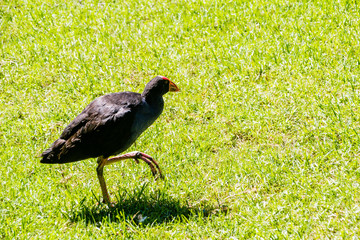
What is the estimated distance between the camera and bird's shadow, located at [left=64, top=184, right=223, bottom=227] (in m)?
5.16

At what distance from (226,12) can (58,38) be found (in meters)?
2.68

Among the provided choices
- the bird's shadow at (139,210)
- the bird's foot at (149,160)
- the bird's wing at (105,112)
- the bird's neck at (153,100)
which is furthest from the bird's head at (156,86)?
the bird's shadow at (139,210)

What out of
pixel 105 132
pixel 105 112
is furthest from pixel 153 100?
pixel 105 132

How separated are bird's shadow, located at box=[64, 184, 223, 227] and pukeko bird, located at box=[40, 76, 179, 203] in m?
0.16

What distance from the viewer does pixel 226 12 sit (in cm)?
830

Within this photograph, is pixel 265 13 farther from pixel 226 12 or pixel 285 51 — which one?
pixel 285 51

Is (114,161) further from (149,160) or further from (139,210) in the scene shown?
(139,210)

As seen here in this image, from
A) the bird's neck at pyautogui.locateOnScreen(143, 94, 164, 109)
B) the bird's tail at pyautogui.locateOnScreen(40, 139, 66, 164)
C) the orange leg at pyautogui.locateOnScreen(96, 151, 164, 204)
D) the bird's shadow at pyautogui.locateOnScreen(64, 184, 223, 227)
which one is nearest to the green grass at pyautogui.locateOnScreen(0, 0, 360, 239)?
the bird's shadow at pyautogui.locateOnScreen(64, 184, 223, 227)

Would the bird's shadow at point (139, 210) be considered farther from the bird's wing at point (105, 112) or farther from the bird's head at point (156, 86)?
the bird's head at point (156, 86)

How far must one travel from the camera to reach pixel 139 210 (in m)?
5.31

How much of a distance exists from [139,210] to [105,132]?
33.3 inches

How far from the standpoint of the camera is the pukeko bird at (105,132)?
17.3 ft

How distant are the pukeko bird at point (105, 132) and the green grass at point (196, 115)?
462 mm

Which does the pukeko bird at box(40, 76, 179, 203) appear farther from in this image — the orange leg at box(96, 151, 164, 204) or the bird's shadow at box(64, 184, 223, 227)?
the bird's shadow at box(64, 184, 223, 227)
